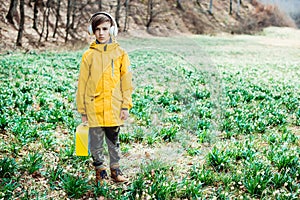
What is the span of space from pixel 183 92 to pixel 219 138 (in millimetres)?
2314

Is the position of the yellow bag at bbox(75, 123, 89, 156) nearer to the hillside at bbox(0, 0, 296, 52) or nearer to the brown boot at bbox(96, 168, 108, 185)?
the brown boot at bbox(96, 168, 108, 185)

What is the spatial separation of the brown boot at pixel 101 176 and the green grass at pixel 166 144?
79mm

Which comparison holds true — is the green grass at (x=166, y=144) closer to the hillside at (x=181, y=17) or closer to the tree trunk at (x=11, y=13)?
the tree trunk at (x=11, y=13)

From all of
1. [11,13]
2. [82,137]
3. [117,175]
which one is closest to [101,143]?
[82,137]

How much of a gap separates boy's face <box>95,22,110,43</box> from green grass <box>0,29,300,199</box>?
19.9 inches

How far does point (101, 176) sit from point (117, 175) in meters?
0.19

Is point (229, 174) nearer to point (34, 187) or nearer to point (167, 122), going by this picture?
point (167, 122)

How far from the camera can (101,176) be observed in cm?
431

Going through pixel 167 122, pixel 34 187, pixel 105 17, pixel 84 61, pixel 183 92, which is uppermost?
pixel 105 17

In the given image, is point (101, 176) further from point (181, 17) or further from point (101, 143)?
point (181, 17)

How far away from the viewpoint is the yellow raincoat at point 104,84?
3.40 meters

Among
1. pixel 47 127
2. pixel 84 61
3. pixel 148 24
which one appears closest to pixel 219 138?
pixel 47 127

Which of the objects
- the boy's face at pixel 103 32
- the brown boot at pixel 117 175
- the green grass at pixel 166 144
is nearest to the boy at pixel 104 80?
the boy's face at pixel 103 32

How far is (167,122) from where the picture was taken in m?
6.55
